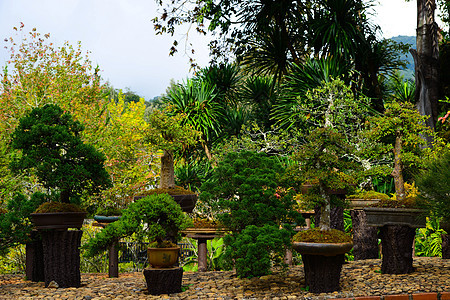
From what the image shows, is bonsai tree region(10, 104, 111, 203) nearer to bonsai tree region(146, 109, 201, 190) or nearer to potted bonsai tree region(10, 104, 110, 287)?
potted bonsai tree region(10, 104, 110, 287)

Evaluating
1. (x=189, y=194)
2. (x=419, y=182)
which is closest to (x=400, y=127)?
(x=419, y=182)

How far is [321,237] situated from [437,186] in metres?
1.35

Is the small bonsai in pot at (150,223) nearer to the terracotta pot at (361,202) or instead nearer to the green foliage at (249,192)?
the green foliage at (249,192)

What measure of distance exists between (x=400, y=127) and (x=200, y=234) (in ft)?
10.3

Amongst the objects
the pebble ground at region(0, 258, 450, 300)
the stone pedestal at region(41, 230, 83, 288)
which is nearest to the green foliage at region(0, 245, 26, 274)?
the pebble ground at region(0, 258, 450, 300)

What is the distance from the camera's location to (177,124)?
690cm

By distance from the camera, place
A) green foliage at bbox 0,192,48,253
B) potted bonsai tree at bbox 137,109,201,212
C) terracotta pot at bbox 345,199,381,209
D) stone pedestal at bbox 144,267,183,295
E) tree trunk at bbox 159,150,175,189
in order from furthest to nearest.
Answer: terracotta pot at bbox 345,199,381,209 → tree trunk at bbox 159,150,175,189 → potted bonsai tree at bbox 137,109,201,212 → green foliage at bbox 0,192,48,253 → stone pedestal at bbox 144,267,183,295

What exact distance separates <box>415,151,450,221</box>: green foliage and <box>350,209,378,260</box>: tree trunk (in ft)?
6.60

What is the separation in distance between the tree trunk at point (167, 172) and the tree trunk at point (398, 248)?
3021 mm

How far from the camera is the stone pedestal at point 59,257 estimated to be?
593 centimetres

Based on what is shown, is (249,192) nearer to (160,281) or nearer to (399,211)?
(160,281)

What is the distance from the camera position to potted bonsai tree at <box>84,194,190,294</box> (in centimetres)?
533

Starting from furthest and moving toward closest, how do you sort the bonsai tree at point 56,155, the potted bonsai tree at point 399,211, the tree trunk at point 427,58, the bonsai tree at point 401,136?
the tree trunk at point 427,58, the bonsai tree at point 56,155, the bonsai tree at point 401,136, the potted bonsai tree at point 399,211

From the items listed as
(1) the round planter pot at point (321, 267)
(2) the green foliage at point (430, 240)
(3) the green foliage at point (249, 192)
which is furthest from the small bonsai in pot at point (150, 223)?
(2) the green foliage at point (430, 240)
